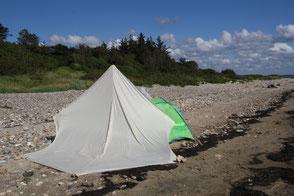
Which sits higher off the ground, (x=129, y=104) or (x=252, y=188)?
(x=129, y=104)

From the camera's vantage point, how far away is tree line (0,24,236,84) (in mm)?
61281

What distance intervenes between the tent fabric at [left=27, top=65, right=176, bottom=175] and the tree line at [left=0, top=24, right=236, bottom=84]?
44144 millimetres

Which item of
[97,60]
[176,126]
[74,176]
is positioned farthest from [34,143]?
[97,60]

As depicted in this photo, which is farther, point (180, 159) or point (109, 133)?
point (109, 133)

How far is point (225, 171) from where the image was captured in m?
11.8

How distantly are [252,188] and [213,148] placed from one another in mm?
4578

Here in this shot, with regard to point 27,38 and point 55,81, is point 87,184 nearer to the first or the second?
point 55,81

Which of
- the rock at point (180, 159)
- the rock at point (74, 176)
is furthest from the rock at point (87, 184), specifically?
the rock at point (180, 159)

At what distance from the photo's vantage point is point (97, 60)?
73.4 metres

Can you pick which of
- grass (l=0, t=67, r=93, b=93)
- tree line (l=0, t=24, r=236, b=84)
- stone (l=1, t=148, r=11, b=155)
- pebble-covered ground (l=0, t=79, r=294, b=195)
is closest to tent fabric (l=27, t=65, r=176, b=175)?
pebble-covered ground (l=0, t=79, r=294, b=195)

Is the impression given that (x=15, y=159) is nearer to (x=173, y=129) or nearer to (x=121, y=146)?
(x=121, y=146)

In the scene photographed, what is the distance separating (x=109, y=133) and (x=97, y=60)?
6081cm

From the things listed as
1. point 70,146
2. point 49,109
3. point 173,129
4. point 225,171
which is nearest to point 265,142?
point 173,129

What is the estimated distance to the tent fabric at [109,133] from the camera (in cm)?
1248
